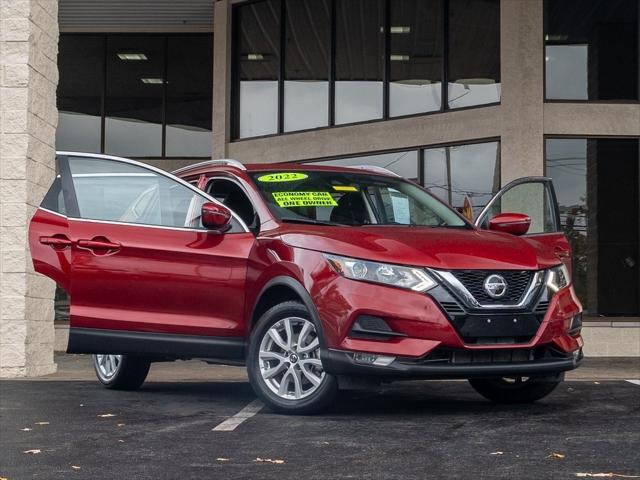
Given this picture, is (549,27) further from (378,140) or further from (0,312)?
(0,312)

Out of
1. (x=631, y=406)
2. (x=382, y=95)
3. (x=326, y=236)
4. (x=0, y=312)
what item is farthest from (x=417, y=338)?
(x=382, y=95)

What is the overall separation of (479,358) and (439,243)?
75 centimetres

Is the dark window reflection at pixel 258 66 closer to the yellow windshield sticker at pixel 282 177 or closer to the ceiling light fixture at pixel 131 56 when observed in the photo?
the ceiling light fixture at pixel 131 56

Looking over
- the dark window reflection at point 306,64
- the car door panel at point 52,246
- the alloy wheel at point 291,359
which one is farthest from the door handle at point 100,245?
the dark window reflection at point 306,64

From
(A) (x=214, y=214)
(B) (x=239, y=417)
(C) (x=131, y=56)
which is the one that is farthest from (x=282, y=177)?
(C) (x=131, y=56)

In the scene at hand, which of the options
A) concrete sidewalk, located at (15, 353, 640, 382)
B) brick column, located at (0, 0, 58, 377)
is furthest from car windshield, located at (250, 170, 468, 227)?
brick column, located at (0, 0, 58, 377)

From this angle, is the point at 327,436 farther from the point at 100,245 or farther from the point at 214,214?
the point at 100,245

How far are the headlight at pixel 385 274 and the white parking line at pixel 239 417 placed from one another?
1.12m

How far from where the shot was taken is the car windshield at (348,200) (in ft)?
26.3

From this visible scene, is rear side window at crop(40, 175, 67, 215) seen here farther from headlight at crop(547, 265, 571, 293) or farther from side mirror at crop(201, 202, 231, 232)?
headlight at crop(547, 265, 571, 293)

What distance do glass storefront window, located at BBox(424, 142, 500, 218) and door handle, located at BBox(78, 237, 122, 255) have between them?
29.5 feet

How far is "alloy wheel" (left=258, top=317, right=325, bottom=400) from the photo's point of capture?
24.0 feet

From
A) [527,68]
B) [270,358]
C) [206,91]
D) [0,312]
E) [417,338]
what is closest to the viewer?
[417,338]

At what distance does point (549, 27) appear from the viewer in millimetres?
16922
